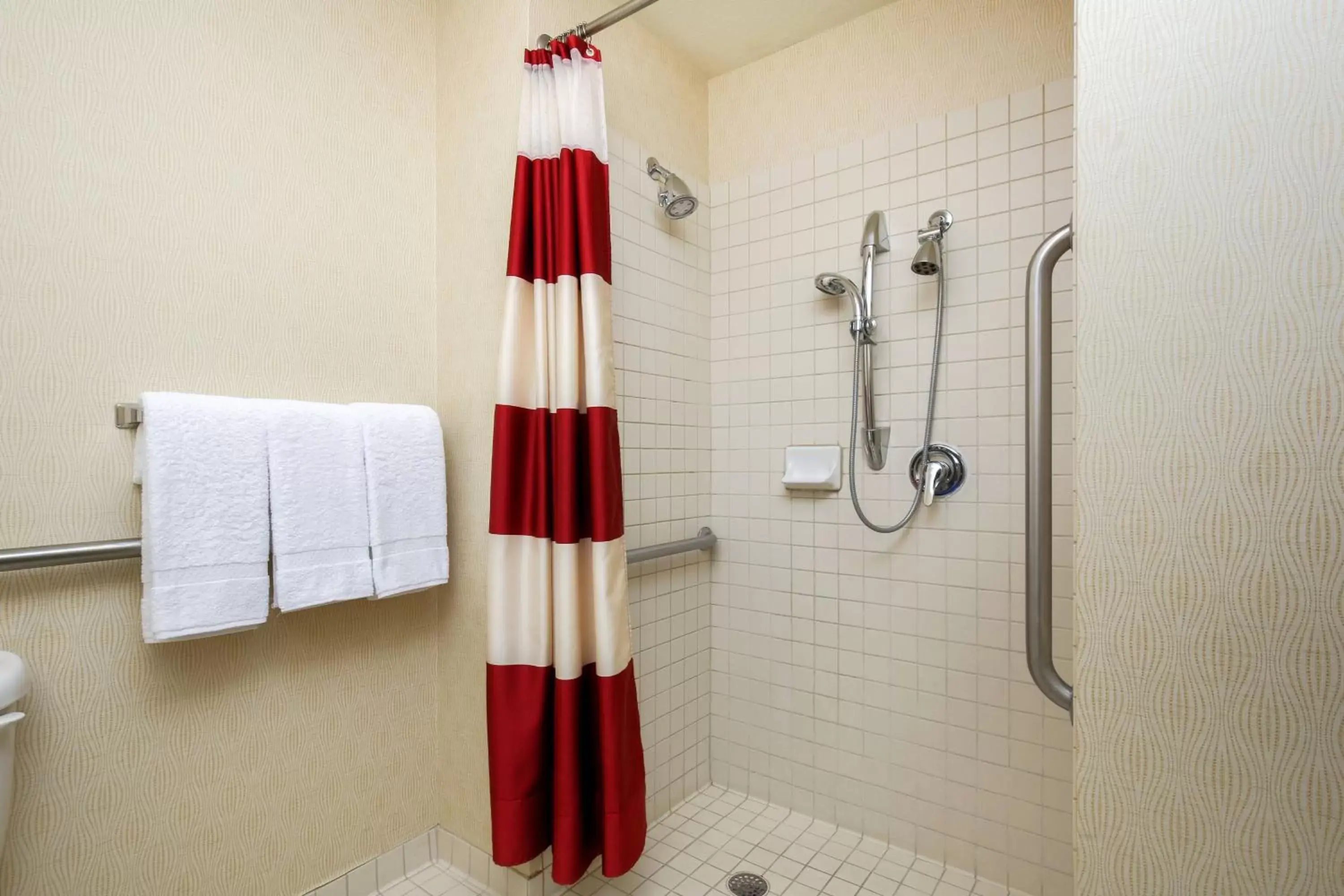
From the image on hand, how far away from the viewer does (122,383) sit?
3.59ft

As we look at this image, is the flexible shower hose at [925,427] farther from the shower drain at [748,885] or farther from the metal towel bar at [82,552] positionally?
the metal towel bar at [82,552]

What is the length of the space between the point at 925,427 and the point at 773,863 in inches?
45.7

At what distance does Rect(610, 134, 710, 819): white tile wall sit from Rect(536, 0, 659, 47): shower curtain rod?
0.28 metres

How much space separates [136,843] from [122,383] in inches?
31.7

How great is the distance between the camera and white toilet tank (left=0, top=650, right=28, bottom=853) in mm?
880

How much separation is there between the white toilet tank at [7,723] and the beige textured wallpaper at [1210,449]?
4.49 feet

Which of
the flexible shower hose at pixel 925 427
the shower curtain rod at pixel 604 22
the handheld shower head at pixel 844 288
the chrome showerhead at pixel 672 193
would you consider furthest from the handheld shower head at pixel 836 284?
the shower curtain rod at pixel 604 22

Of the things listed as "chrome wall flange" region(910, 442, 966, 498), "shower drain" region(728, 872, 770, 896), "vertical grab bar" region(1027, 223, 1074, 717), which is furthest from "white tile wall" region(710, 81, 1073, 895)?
"vertical grab bar" region(1027, 223, 1074, 717)

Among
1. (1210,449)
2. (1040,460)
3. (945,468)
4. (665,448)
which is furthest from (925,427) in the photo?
(1210,449)

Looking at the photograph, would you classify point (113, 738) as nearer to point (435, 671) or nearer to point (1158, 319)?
point (435, 671)

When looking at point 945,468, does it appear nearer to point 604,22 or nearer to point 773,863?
point 773,863

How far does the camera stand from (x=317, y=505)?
3.93 feet

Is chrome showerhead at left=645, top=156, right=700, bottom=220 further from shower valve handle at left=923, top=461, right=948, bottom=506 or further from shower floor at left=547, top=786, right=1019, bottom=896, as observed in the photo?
shower floor at left=547, top=786, right=1019, bottom=896

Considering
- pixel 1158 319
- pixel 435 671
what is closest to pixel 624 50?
pixel 1158 319
